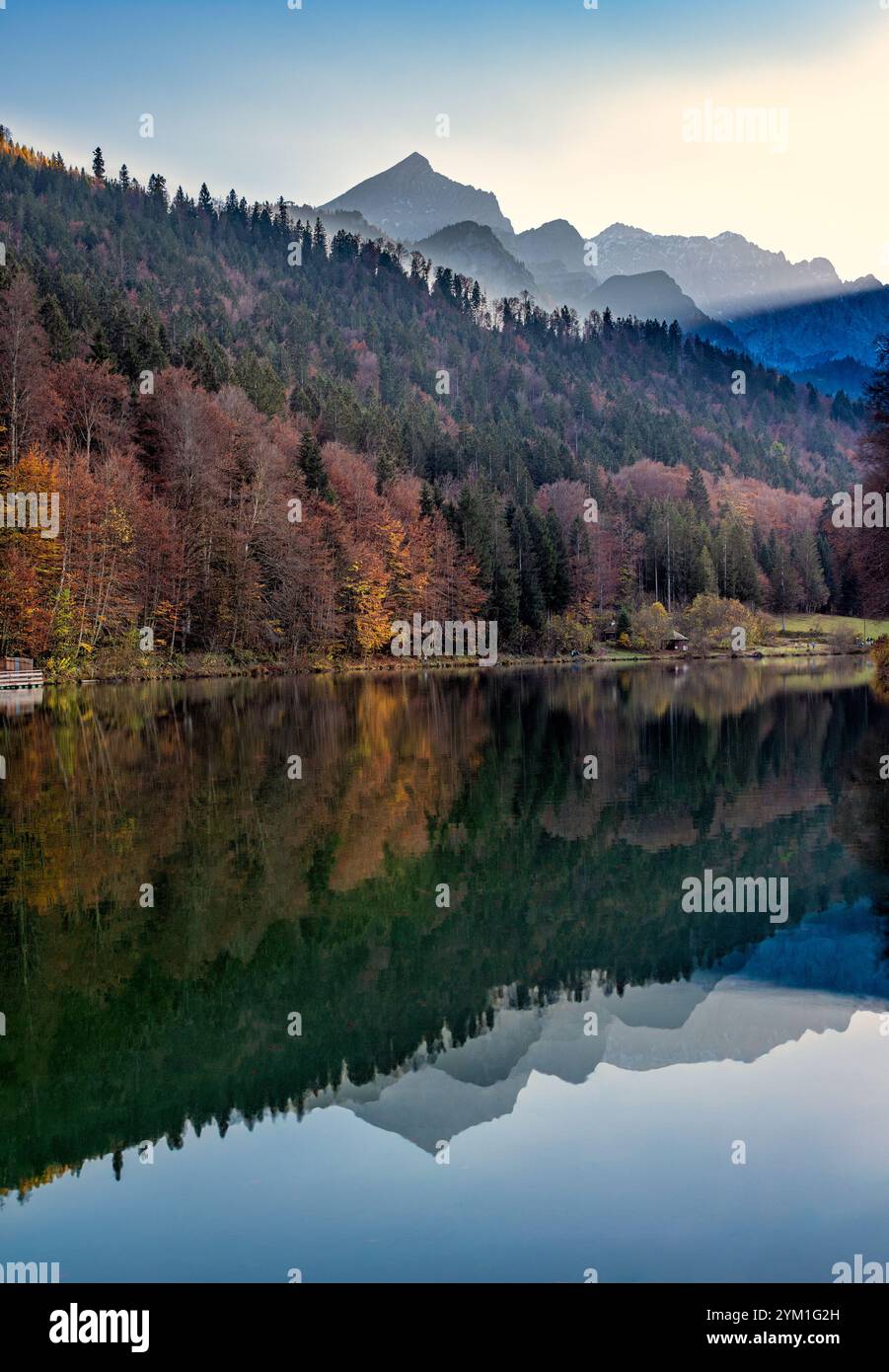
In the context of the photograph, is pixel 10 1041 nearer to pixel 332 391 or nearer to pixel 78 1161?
pixel 78 1161

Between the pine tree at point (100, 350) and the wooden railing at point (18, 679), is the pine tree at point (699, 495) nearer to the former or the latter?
the pine tree at point (100, 350)

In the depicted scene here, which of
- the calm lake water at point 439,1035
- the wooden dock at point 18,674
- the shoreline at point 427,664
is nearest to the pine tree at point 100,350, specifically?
the shoreline at point 427,664

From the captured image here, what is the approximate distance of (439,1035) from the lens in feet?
33.0

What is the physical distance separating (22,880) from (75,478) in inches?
1921

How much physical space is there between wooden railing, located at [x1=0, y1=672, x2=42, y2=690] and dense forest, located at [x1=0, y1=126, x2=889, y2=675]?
1.80 m

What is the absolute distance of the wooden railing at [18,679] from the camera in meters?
54.4

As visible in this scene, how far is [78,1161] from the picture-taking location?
7668 millimetres

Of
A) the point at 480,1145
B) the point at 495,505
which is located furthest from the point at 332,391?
the point at 480,1145

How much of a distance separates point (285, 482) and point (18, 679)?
31787 mm

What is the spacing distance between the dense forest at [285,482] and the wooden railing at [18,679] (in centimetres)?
180

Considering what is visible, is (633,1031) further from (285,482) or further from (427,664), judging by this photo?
(427,664)

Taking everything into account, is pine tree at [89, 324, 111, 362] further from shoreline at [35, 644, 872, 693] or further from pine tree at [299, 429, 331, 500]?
shoreline at [35, 644, 872, 693]

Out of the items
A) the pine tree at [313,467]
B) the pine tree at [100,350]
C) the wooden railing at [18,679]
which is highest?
the pine tree at [100,350]

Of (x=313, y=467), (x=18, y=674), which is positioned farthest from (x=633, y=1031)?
(x=313, y=467)
